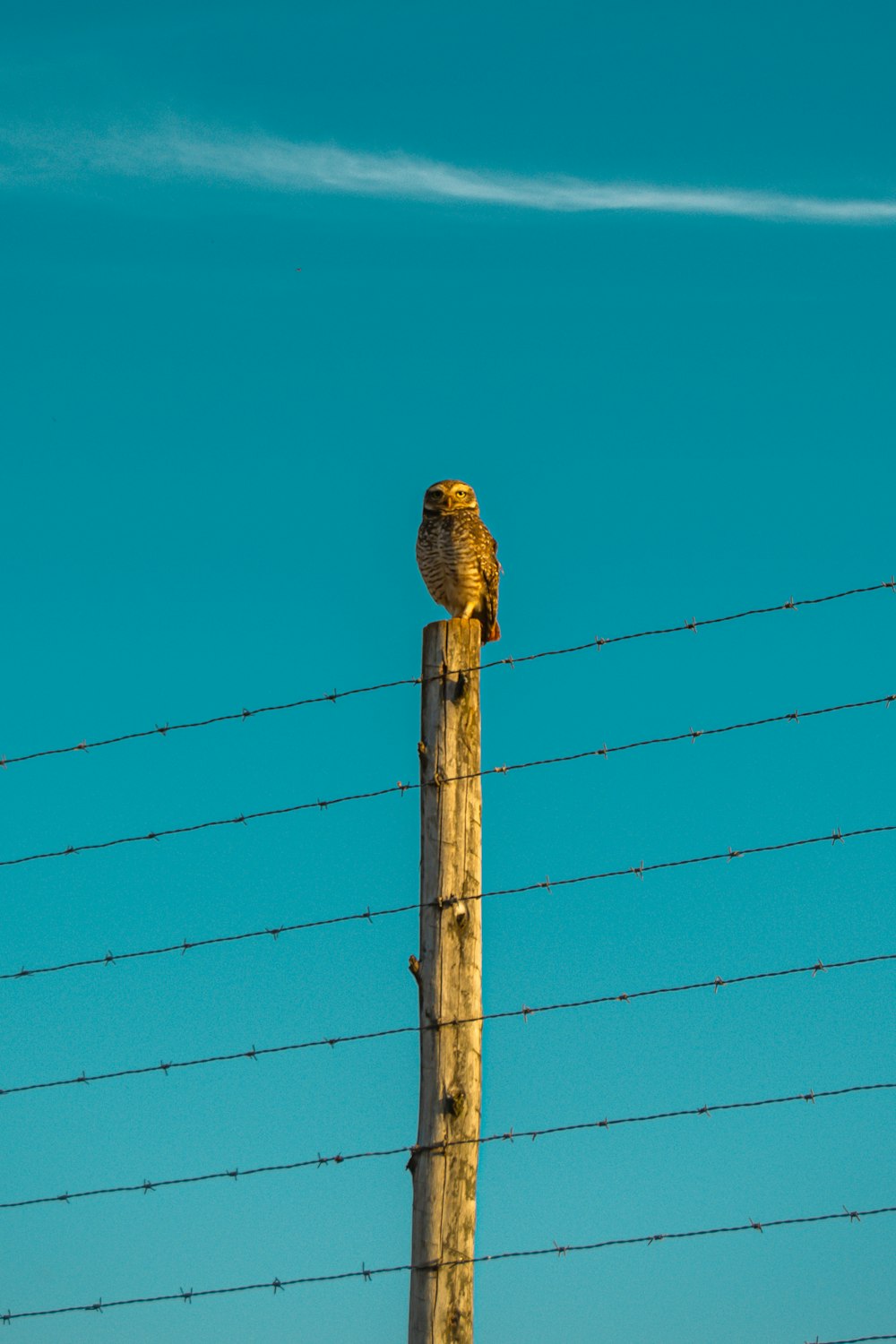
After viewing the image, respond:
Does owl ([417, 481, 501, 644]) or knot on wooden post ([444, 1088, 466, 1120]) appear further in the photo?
owl ([417, 481, 501, 644])

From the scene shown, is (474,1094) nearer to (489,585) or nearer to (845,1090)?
(845,1090)

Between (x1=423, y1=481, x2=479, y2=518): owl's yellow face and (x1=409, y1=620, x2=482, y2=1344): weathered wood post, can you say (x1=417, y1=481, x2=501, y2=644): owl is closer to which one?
(x1=423, y1=481, x2=479, y2=518): owl's yellow face

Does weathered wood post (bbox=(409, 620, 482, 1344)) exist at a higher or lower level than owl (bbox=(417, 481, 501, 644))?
lower

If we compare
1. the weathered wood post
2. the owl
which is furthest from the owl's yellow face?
the weathered wood post

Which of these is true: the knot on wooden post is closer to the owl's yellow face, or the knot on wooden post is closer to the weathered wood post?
the weathered wood post

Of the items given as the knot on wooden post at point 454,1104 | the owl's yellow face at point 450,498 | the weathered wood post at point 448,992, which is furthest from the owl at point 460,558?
the knot on wooden post at point 454,1104

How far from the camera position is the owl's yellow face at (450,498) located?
33.7 feet

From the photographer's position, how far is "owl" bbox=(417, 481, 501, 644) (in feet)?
32.1

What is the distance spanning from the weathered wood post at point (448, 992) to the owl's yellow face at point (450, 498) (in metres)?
4.29

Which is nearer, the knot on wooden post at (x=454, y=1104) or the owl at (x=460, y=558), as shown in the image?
the knot on wooden post at (x=454, y=1104)

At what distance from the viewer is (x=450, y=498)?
33.8 feet

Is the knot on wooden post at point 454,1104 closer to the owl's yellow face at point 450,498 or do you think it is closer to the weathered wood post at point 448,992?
the weathered wood post at point 448,992

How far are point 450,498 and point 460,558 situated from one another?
0.66 meters

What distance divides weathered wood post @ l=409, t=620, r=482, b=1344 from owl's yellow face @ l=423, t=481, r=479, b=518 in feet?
14.1
